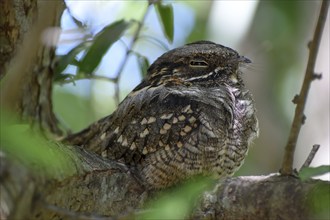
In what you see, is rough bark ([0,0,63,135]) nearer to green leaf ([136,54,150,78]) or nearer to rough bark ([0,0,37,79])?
rough bark ([0,0,37,79])

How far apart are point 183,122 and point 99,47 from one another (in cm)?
75

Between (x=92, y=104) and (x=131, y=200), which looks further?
(x=92, y=104)

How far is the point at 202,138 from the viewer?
10.1ft

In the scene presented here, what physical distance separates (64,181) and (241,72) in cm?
161

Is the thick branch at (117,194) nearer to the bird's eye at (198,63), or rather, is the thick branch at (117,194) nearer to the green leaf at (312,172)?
the green leaf at (312,172)

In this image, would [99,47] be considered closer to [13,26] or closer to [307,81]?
[13,26]

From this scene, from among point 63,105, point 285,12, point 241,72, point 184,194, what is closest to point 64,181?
point 184,194

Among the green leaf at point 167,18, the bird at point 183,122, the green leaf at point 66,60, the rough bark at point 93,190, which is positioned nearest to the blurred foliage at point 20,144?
the rough bark at point 93,190

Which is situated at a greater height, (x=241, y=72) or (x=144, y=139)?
(x=241, y=72)

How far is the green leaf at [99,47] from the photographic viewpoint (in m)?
3.59

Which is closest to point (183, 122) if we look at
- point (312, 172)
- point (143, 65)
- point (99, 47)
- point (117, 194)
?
point (117, 194)

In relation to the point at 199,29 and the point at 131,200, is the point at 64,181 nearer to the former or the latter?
the point at 131,200

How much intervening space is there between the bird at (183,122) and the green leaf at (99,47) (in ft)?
0.86

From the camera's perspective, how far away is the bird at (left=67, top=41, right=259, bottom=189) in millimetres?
3061
